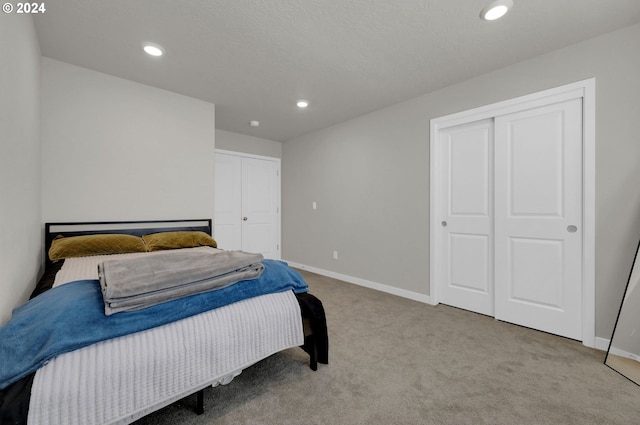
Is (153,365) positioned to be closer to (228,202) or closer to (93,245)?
(93,245)

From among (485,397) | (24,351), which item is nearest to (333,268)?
(485,397)

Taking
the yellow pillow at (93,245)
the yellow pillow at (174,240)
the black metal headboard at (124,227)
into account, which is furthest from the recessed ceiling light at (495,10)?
the yellow pillow at (93,245)

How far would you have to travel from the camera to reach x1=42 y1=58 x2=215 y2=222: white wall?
250 centimetres

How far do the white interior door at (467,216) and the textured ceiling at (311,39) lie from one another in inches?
27.1

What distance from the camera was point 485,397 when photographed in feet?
5.04

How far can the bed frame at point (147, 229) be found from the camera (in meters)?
1.75

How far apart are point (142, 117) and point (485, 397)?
3.89 metres

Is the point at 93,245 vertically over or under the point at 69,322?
over

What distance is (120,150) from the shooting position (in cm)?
281

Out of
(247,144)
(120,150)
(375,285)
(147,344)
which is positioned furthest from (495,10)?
(247,144)

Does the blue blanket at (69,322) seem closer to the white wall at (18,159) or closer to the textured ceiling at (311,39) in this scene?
the white wall at (18,159)

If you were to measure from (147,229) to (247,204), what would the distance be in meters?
1.98

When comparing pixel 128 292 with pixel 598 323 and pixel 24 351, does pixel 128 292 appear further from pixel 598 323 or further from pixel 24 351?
pixel 598 323

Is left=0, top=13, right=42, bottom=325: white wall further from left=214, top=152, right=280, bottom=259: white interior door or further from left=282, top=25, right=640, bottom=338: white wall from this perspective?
left=282, top=25, right=640, bottom=338: white wall
